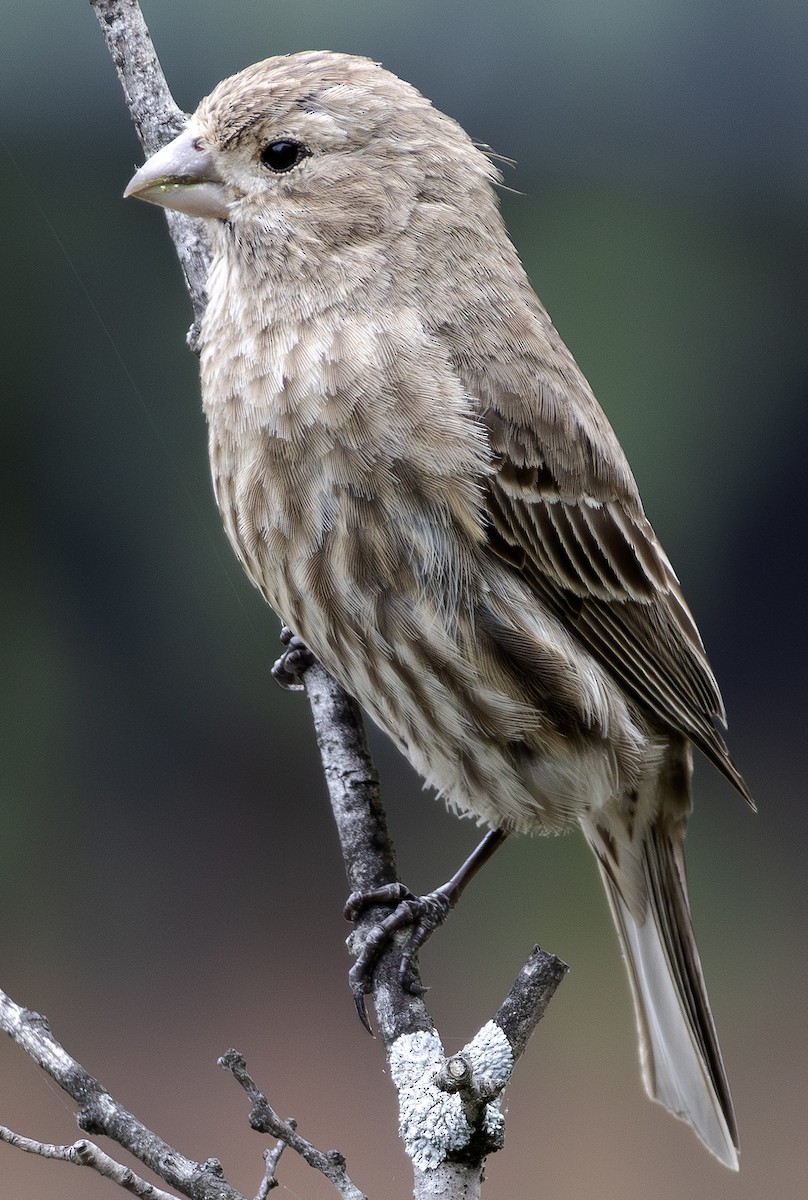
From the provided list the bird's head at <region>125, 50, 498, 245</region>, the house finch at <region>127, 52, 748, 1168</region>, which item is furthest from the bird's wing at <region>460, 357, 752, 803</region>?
the bird's head at <region>125, 50, 498, 245</region>

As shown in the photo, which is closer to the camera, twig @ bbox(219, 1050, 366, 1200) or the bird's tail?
twig @ bbox(219, 1050, 366, 1200)

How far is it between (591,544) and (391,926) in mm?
778

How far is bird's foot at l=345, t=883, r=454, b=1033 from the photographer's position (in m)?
2.30

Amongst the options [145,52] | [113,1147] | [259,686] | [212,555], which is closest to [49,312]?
[212,555]

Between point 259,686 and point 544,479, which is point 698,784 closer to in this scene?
point 259,686

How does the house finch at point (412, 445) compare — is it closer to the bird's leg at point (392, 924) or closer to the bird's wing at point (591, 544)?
the bird's wing at point (591, 544)

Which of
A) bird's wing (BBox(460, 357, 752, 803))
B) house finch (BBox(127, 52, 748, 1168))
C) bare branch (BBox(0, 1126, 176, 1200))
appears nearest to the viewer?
bare branch (BBox(0, 1126, 176, 1200))

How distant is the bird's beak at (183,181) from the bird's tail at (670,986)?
→ 1.40 meters

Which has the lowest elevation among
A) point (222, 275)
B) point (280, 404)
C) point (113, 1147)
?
point (113, 1147)

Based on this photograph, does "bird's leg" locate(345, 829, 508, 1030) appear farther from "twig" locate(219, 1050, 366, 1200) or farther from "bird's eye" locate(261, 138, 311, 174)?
"bird's eye" locate(261, 138, 311, 174)

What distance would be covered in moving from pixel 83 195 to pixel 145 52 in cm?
153

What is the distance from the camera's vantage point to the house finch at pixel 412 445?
2.25 metres

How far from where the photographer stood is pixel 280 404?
2.25 metres

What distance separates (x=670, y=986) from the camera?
9.07 feet
